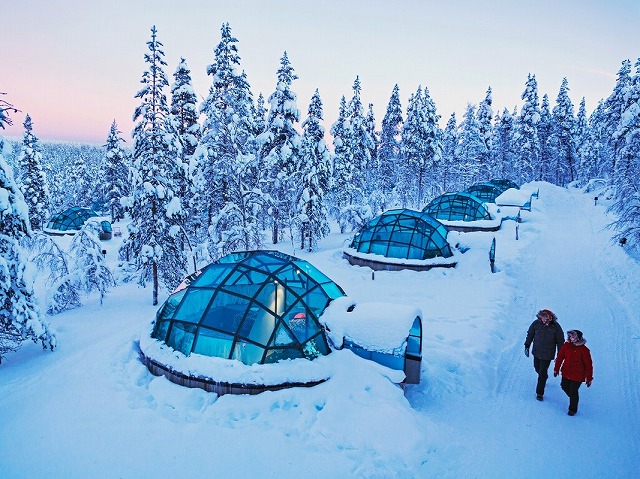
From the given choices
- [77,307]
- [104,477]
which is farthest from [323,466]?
[77,307]

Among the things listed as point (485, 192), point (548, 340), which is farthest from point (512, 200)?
point (548, 340)

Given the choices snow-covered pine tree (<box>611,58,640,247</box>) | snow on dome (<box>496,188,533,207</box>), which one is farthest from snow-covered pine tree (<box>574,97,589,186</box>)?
snow on dome (<box>496,188,533,207</box>)

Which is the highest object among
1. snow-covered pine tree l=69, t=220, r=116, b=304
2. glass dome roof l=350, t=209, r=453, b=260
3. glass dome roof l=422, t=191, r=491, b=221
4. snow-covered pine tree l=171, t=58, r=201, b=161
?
snow-covered pine tree l=171, t=58, r=201, b=161

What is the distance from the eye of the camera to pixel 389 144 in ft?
157

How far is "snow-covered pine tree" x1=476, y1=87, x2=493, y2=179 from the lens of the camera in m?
56.6

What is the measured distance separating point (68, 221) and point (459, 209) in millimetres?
39012

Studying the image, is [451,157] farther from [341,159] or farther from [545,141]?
[341,159]

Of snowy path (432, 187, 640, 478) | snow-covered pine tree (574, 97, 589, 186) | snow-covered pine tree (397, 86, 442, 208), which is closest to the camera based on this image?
snowy path (432, 187, 640, 478)

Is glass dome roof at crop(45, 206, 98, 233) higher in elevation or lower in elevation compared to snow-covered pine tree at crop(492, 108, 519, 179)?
lower

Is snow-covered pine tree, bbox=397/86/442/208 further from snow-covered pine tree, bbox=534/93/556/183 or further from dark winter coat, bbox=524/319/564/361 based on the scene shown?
dark winter coat, bbox=524/319/564/361

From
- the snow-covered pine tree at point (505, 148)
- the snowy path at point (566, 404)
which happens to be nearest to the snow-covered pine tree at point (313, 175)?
the snowy path at point (566, 404)

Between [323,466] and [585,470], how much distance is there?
13.9 feet

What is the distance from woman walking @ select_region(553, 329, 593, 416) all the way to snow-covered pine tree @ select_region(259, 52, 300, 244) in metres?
20.1

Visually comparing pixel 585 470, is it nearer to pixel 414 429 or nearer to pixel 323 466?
pixel 414 429
